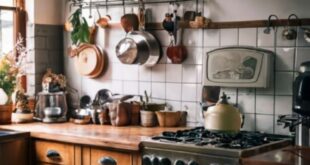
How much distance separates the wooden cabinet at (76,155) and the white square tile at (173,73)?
29.3 inches

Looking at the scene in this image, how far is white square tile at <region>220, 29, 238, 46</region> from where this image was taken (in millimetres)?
3000

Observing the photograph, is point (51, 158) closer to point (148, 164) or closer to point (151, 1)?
point (148, 164)

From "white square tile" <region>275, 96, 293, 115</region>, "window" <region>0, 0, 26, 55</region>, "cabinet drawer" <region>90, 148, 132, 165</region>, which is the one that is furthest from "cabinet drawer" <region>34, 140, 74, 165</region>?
"white square tile" <region>275, 96, 293, 115</region>

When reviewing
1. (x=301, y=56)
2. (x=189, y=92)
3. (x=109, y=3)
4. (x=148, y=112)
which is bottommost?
(x=148, y=112)

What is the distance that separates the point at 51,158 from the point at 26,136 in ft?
0.69

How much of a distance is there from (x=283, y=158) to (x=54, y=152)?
55.5 inches

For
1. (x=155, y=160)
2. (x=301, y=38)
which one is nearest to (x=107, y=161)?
(x=155, y=160)

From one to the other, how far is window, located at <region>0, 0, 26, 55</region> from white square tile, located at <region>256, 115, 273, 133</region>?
1890 mm

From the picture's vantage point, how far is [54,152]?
9.83ft

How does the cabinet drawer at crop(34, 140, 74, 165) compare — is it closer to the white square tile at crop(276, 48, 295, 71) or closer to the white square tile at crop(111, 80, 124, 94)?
the white square tile at crop(111, 80, 124, 94)

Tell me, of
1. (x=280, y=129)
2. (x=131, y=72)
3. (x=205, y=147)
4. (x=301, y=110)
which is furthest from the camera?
(x=131, y=72)

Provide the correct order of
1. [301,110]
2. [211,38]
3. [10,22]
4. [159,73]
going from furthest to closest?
[10,22], [159,73], [211,38], [301,110]

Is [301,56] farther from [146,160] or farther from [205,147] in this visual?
[146,160]

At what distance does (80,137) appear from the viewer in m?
2.86
